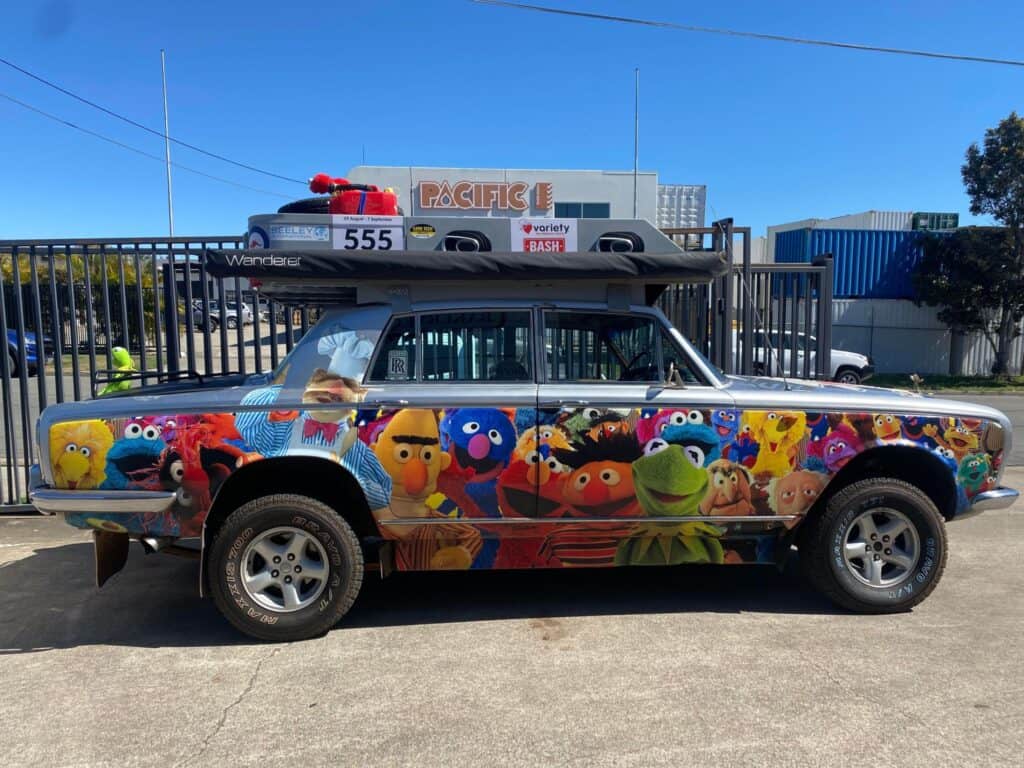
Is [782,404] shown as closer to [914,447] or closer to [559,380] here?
[914,447]

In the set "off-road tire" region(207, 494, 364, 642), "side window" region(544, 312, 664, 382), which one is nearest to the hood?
"side window" region(544, 312, 664, 382)

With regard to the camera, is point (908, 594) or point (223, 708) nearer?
point (223, 708)

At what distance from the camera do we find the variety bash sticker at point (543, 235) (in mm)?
4297

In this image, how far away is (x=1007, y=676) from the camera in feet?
11.4

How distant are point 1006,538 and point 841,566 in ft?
8.52

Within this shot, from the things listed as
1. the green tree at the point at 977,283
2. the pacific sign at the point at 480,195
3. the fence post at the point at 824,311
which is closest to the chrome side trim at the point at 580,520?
the fence post at the point at 824,311

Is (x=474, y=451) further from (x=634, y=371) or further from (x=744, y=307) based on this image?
(x=744, y=307)

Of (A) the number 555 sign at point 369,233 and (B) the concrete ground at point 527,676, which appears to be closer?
(B) the concrete ground at point 527,676

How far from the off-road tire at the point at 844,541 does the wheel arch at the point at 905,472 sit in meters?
0.10

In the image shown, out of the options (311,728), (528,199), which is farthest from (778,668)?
(528,199)

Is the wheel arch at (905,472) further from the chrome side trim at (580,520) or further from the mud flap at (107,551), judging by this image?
the mud flap at (107,551)

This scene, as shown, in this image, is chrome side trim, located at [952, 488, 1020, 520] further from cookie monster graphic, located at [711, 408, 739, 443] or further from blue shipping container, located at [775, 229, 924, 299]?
blue shipping container, located at [775, 229, 924, 299]

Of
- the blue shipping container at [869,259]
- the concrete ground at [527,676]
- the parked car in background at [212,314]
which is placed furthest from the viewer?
the blue shipping container at [869,259]

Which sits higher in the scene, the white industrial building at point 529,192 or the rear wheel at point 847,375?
the white industrial building at point 529,192
